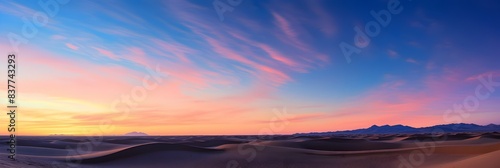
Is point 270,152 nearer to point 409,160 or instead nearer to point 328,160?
point 328,160

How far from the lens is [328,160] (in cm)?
1254

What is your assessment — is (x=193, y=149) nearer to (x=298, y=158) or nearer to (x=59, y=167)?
(x=298, y=158)

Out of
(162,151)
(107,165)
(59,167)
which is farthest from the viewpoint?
(162,151)

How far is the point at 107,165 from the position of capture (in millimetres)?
12523

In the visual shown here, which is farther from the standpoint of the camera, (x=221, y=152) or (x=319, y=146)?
(x=319, y=146)

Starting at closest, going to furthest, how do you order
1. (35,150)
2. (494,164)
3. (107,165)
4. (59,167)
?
(494,164) < (59,167) < (107,165) < (35,150)

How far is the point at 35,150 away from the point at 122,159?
6.60 m

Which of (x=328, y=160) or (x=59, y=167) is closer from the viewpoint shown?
(x=59, y=167)

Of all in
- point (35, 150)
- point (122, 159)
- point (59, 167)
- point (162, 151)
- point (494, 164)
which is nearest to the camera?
point (494, 164)

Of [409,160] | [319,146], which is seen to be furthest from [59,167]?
[319,146]

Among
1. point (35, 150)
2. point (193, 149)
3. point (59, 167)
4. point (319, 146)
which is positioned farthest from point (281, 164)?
point (35, 150)

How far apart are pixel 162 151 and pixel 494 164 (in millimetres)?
11380

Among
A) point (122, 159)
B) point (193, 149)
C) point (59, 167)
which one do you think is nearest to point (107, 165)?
point (122, 159)

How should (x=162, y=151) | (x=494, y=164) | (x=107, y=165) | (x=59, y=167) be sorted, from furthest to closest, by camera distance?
(x=162, y=151)
(x=107, y=165)
(x=59, y=167)
(x=494, y=164)
